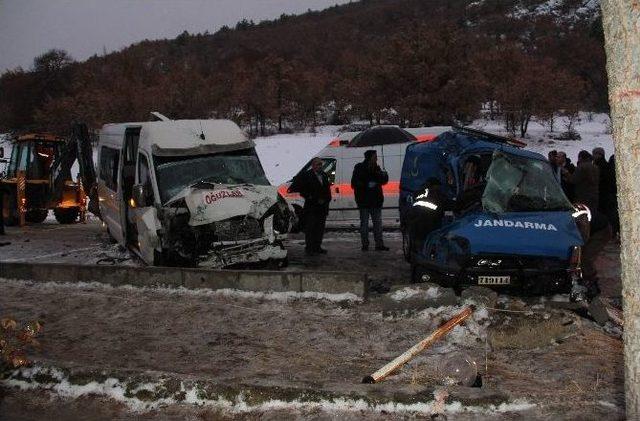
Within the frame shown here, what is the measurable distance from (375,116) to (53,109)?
27759mm

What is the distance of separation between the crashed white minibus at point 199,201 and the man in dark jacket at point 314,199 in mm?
1144

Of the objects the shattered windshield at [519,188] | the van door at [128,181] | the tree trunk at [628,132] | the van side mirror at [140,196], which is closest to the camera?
the tree trunk at [628,132]

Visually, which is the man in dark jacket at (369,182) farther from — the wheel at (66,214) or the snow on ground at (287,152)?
the snow on ground at (287,152)

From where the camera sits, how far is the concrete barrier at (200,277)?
24.7 ft

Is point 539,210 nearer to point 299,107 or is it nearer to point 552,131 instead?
point 552,131

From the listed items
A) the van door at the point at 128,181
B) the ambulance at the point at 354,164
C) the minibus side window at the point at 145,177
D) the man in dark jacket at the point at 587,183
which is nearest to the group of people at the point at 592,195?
the man in dark jacket at the point at 587,183

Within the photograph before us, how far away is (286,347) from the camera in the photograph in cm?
596

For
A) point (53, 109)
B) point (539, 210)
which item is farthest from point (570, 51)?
point (539, 210)

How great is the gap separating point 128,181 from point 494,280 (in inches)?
270

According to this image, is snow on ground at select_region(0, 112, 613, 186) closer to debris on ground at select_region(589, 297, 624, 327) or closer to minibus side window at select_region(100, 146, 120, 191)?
minibus side window at select_region(100, 146, 120, 191)

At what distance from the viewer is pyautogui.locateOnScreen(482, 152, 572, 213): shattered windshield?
25.7 feet

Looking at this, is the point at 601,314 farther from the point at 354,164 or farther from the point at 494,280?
the point at 354,164

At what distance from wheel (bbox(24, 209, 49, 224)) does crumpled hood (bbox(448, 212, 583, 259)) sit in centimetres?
1628

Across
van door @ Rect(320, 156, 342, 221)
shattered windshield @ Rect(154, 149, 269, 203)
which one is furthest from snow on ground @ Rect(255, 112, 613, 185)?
shattered windshield @ Rect(154, 149, 269, 203)
